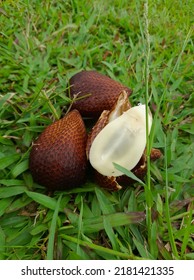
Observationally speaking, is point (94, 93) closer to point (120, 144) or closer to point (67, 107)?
point (67, 107)

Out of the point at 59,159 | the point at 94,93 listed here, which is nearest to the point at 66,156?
the point at 59,159

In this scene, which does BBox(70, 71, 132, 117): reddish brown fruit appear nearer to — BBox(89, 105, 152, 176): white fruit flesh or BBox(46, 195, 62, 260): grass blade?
BBox(89, 105, 152, 176): white fruit flesh

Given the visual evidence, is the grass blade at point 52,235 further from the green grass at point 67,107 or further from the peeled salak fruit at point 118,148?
the peeled salak fruit at point 118,148

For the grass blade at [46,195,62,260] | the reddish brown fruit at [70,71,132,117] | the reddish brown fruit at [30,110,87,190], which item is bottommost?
the grass blade at [46,195,62,260]

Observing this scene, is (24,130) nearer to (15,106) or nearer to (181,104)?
(15,106)

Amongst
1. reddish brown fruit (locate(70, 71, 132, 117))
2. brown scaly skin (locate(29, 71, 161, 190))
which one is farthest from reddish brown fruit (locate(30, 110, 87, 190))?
reddish brown fruit (locate(70, 71, 132, 117))
